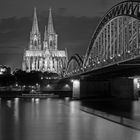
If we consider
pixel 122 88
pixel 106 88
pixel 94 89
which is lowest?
pixel 94 89

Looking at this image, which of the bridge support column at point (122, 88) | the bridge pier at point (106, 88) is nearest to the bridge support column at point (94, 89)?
the bridge pier at point (106, 88)

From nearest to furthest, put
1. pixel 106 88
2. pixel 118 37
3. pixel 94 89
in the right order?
pixel 118 37
pixel 94 89
pixel 106 88

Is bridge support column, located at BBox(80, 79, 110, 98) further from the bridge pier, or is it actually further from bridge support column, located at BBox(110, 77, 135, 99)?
bridge support column, located at BBox(110, 77, 135, 99)

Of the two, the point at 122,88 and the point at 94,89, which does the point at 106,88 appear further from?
the point at 122,88

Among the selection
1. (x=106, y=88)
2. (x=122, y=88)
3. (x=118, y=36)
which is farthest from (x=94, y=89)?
(x=118, y=36)

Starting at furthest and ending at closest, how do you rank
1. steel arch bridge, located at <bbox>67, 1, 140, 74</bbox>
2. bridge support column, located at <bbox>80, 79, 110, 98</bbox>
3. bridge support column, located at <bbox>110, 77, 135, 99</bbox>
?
bridge support column, located at <bbox>80, 79, 110, 98</bbox> → bridge support column, located at <bbox>110, 77, 135, 99</bbox> → steel arch bridge, located at <bbox>67, 1, 140, 74</bbox>

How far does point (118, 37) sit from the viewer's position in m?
87.4

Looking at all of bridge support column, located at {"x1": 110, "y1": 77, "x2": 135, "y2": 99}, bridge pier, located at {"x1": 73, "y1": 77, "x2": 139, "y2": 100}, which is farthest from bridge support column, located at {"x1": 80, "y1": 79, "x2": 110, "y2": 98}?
bridge support column, located at {"x1": 110, "y1": 77, "x2": 135, "y2": 99}

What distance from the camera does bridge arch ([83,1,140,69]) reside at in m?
70.6

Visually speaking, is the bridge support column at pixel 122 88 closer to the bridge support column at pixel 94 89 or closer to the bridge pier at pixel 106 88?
the bridge pier at pixel 106 88

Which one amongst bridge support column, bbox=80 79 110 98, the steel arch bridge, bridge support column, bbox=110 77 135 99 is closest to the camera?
the steel arch bridge

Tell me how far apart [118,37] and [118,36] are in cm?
44

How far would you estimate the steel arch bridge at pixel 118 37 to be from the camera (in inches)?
2768

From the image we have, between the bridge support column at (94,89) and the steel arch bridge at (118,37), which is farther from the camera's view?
the bridge support column at (94,89)
